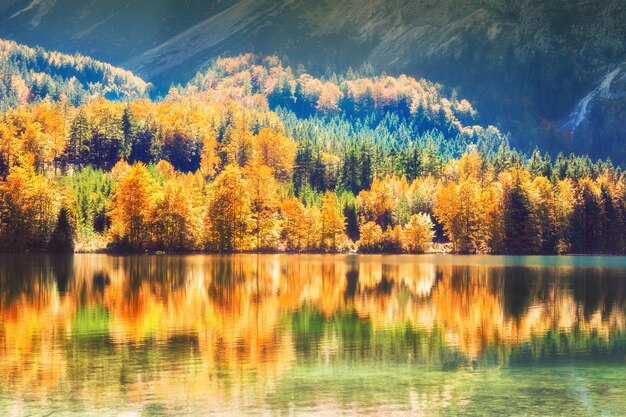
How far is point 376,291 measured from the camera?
237ft

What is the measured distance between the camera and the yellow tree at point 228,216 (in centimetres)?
16912

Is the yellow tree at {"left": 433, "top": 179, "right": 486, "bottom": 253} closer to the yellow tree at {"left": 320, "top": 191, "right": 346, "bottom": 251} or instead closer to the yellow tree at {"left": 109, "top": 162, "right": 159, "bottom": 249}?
the yellow tree at {"left": 320, "top": 191, "right": 346, "bottom": 251}

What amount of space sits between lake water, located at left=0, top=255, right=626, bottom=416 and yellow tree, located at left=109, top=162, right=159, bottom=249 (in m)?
85.3

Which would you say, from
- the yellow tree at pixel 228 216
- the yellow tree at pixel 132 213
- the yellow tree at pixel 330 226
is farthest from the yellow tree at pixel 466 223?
the yellow tree at pixel 132 213

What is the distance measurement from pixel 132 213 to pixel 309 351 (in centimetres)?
12489

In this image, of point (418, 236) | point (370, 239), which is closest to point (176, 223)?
point (370, 239)

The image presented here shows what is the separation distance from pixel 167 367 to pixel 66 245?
416 ft

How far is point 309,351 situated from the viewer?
39.5m

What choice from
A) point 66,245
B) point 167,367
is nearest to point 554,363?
point 167,367

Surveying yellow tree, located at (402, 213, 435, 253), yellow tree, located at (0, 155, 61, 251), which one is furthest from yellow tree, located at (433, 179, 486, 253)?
yellow tree, located at (0, 155, 61, 251)

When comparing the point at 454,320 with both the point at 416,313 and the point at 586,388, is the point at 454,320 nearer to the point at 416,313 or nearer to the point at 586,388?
the point at 416,313

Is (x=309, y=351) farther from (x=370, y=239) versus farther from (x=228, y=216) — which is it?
(x=370, y=239)

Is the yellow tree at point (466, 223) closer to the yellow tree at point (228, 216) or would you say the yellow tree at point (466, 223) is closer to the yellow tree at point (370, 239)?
the yellow tree at point (370, 239)

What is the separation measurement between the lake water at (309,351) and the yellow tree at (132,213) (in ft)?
280
